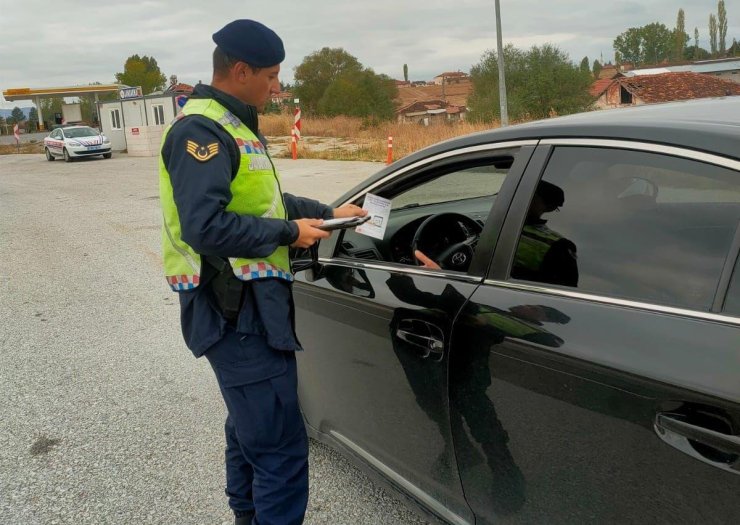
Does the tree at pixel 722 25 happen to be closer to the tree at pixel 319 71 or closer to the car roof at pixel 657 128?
the tree at pixel 319 71

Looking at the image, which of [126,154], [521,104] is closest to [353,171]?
[126,154]

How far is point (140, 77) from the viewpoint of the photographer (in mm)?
76688

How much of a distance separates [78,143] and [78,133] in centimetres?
94

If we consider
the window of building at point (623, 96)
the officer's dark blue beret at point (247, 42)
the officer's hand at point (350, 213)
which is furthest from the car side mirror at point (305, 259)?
the window of building at point (623, 96)

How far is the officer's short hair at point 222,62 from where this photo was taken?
1999mm

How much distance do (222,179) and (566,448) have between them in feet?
3.99

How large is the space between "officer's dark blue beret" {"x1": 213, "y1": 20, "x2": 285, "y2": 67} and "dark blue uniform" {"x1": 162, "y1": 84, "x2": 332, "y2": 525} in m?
0.14

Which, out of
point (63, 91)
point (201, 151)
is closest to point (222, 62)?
point (201, 151)

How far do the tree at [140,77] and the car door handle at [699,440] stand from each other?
7861 cm

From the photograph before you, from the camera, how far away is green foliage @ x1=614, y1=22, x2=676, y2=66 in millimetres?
123312

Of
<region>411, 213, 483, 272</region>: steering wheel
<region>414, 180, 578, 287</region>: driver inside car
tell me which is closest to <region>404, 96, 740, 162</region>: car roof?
<region>414, 180, 578, 287</region>: driver inside car

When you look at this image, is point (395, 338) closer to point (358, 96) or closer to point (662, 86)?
point (662, 86)

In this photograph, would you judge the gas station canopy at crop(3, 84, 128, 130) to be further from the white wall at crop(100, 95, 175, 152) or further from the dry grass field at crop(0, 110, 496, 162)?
the white wall at crop(100, 95, 175, 152)

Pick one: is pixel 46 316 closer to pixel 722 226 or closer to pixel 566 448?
pixel 566 448
